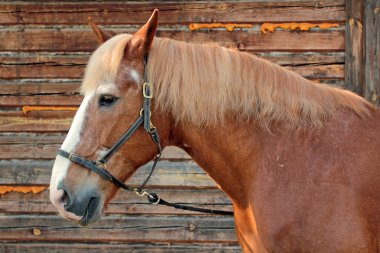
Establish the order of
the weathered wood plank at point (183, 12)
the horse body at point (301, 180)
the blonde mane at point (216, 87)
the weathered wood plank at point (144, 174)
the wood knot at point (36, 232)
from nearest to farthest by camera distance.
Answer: the horse body at point (301, 180) → the blonde mane at point (216, 87) → the weathered wood plank at point (183, 12) → the weathered wood plank at point (144, 174) → the wood knot at point (36, 232)

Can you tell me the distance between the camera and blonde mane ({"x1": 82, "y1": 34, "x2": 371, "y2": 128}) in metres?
2.44

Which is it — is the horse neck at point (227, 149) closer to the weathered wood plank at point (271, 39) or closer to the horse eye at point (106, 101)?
the horse eye at point (106, 101)

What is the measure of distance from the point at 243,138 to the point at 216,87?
276mm

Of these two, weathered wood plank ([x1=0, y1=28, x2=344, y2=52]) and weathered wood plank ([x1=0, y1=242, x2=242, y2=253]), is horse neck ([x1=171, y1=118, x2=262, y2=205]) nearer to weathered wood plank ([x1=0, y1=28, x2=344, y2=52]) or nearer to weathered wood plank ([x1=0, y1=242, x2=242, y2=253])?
weathered wood plank ([x1=0, y1=28, x2=344, y2=52])

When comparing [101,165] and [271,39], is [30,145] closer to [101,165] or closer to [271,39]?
[271,39]

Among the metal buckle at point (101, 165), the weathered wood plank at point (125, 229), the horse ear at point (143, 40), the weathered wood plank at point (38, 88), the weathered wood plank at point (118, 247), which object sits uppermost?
the horse ear at point (143, 40)

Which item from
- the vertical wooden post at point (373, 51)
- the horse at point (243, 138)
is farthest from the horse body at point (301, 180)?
the vertical wooden post at point (373, 51)

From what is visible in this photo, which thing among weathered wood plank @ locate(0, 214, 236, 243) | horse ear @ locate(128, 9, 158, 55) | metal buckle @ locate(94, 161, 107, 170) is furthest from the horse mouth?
weathered wood plank @ locate(0, 214, 236, 243)

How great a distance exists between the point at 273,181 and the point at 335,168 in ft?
0.94

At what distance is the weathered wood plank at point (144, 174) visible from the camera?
479 centimetres

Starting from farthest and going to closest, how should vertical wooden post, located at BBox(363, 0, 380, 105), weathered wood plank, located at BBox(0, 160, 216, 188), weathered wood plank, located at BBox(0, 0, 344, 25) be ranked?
weathered wood plank, located at BBox(0, 160, 216, 188) → weathered wood plank, located at BBox(0, 0, 344, 25) → vertical wooden post, located at BBox(363, 0, 380, 105)

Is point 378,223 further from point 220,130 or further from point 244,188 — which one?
point 220,130

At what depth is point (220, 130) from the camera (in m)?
2.50

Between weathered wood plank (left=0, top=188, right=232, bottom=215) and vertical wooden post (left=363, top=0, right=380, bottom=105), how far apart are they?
5.22ft
